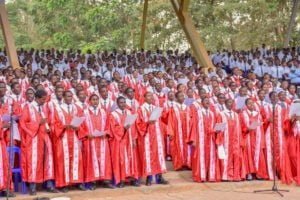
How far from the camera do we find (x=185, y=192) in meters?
11.0

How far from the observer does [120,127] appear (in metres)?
10.6

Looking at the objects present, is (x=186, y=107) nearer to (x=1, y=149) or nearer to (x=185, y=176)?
(x=185, y=176)

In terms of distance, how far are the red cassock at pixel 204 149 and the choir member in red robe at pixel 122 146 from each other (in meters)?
1.25

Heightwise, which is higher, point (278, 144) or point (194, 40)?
point (194, 40)

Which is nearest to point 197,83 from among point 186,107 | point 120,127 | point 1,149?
point 186,107

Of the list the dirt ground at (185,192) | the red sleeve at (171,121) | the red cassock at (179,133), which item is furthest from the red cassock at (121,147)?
the red sleeve at (171,121)

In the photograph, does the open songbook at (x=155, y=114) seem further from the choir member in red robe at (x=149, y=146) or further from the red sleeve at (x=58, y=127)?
the red sleeve at (x=58, y=127)

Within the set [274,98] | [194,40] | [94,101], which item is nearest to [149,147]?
[94,101]

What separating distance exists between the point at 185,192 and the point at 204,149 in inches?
36.2

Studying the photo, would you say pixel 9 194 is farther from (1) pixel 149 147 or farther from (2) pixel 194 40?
(2) pixel 194 40

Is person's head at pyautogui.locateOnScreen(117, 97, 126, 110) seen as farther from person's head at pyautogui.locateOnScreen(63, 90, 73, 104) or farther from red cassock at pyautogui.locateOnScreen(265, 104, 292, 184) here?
red cassock at pyautogui.locateOnScreen(265, 104, 292, 184)

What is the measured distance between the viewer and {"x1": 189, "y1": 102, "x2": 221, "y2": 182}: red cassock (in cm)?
1132

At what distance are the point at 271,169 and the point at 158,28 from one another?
26.8m

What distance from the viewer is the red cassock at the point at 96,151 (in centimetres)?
1039
